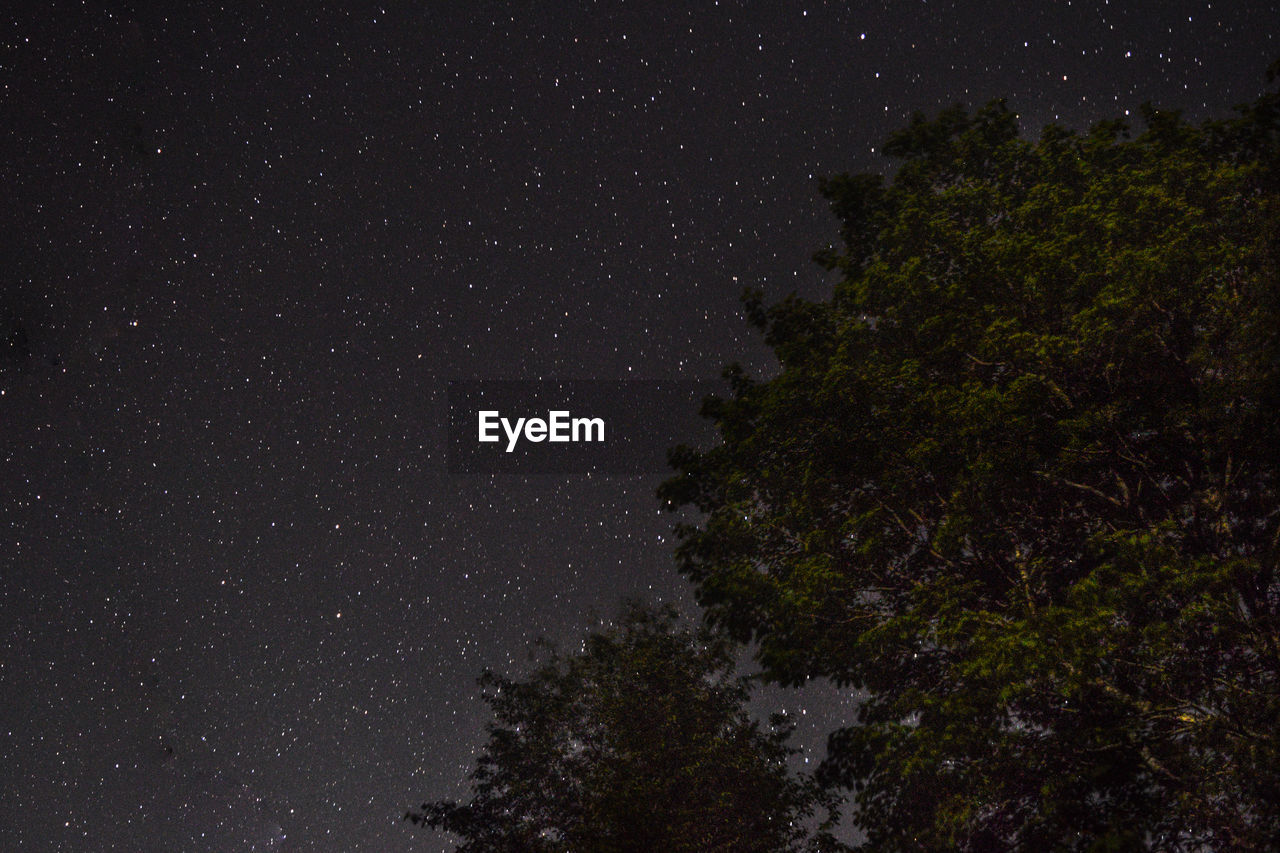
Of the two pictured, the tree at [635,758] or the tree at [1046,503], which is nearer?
the tree at [1046,503]

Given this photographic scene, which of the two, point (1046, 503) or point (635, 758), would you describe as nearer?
point (1046, 503)

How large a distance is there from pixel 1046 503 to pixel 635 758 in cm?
1399

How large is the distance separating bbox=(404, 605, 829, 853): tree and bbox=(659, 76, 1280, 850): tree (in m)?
8.62

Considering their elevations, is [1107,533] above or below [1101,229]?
below

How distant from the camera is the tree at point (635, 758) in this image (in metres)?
24.7

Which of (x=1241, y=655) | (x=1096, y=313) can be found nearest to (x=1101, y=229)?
(x=1096, y=313)

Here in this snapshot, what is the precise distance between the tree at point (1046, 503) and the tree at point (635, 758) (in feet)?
28.3

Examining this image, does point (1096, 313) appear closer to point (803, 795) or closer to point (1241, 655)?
point (1241, 655)

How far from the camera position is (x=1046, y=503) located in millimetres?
15102

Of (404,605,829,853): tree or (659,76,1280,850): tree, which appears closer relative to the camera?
(659,76,1280,850): tree

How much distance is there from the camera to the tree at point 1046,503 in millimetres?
12344

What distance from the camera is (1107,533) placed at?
14312 millimetres

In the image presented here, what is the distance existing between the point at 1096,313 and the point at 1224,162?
10.1 feet

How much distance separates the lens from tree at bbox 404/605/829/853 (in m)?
24.7
